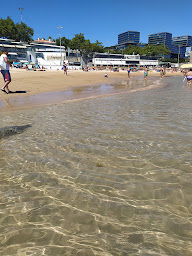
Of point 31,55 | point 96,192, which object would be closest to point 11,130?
point 96,192

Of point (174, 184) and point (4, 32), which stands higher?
point (4, 32)

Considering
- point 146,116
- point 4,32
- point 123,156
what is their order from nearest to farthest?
point 123,156 → point 146,116 → point 4,32

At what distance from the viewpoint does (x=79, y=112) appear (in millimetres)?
7855

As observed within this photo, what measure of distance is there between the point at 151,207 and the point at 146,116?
5063mm

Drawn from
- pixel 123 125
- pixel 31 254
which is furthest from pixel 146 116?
pixel 31 254

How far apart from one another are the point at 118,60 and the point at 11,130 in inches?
4339

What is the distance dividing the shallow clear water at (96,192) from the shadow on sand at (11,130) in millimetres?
57

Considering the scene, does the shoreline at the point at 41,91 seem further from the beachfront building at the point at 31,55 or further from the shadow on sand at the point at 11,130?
the beachfront building at the point at 31,55

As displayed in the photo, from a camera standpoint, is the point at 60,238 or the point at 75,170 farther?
the point at 75,170

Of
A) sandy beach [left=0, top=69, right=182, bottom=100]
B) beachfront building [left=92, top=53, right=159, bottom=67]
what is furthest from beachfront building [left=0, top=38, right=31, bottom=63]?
sandy beach [left=0, top=69, right=182, bottom=100]

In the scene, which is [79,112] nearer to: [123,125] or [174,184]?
[123,125]

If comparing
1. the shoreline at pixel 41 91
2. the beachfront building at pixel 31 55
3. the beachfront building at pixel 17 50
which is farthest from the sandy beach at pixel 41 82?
the beachfront building at pixel 17 50

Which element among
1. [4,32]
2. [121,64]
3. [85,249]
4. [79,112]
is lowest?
[85,249]

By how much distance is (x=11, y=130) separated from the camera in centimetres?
551
